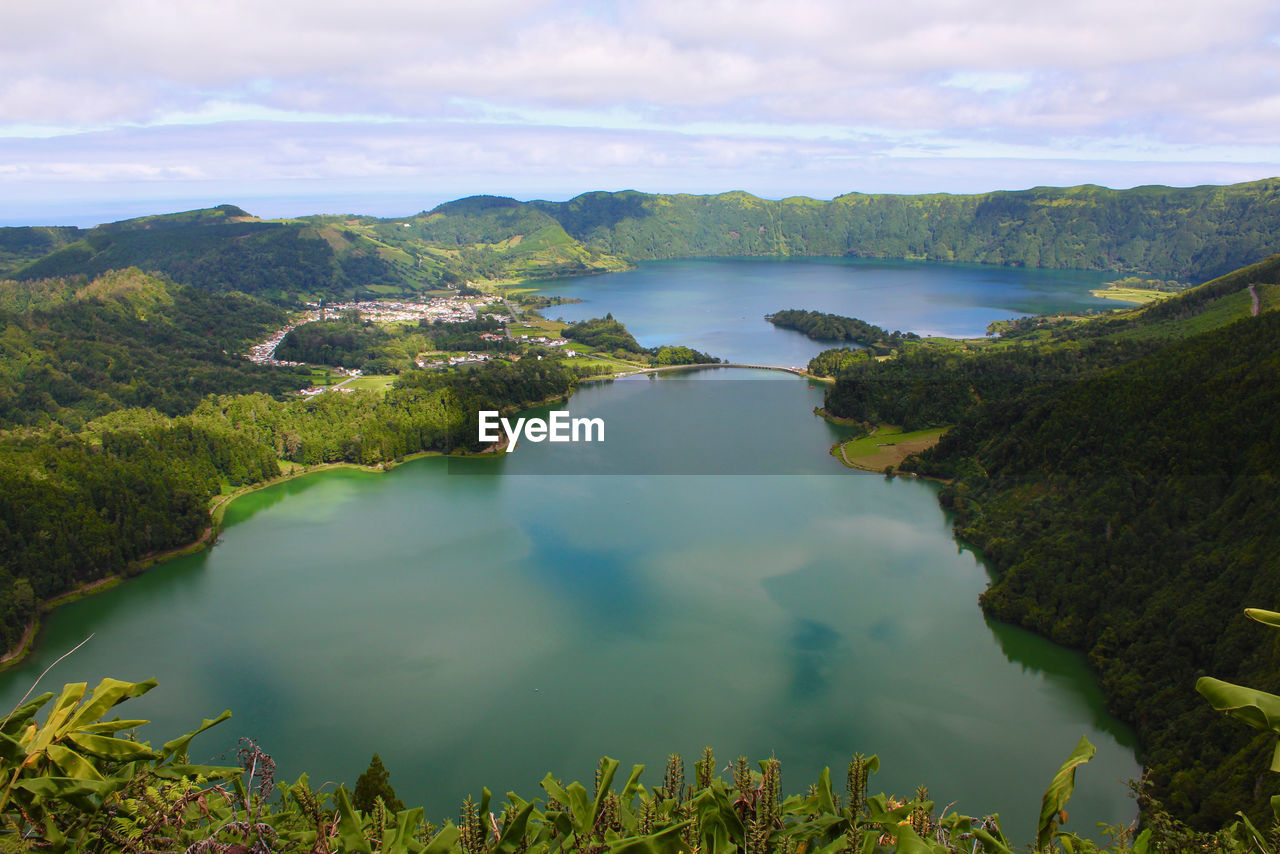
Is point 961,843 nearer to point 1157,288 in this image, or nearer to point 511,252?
point 1157,288

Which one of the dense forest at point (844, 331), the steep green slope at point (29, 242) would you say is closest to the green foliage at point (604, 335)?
the dense forest at point (844, 331)

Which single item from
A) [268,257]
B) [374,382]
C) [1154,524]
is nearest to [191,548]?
[374,382]

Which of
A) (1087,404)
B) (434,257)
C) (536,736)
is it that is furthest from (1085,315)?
(434,257)

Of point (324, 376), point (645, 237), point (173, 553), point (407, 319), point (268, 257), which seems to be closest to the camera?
point (173, 553)

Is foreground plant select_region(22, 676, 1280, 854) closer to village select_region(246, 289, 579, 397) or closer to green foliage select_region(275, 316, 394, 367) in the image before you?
village select_region(246, 289, 579, 397)

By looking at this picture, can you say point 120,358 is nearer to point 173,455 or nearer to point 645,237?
point 173,455

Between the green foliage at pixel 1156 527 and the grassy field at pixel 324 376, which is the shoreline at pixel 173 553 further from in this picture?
the green foliage at pixel 1156 527
